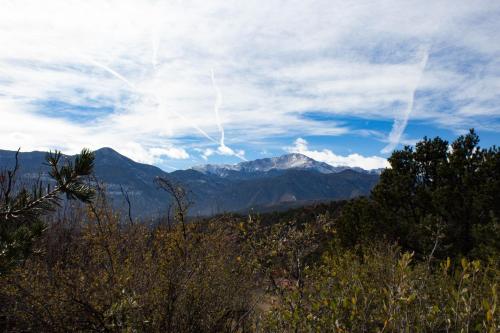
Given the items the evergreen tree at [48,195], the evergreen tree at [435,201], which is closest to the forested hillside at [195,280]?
the evergreen tree at [48,195]

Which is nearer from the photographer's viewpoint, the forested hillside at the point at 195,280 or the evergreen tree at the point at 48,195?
the evergreen tree at the point at 48,195

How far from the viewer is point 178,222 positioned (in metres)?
8.75

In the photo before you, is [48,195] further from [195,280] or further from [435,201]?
[435,201]

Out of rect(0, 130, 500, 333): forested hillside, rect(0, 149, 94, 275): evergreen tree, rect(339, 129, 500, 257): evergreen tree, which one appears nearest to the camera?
rect(0, 149, 94, 275): evergreen tree

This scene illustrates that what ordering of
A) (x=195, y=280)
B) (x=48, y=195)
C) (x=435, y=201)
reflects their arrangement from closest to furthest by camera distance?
1. (x=48, y=195)
2. (x=195, y=280)
3. (x=435, y=201)

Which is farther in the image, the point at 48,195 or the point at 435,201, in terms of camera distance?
the point at 435,201

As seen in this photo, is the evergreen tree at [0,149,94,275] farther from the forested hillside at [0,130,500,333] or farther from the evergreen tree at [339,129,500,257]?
the evergreen tree at [339,129,500,257]

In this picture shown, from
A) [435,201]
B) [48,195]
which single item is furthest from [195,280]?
[435,201]

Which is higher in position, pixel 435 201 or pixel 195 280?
pixel 435 201

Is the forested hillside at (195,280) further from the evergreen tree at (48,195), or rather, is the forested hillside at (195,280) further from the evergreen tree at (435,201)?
the evergreen tree at (435,201)

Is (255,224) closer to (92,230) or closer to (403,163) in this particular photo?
(92,230)

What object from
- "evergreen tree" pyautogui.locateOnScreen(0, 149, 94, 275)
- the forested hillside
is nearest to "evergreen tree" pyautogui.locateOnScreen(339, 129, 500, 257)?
the forested hillside

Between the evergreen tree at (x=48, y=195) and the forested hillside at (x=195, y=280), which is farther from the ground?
the evergreen tree at (x=48, y=195)

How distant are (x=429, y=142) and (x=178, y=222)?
51.6ft
